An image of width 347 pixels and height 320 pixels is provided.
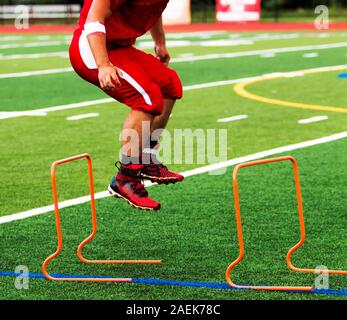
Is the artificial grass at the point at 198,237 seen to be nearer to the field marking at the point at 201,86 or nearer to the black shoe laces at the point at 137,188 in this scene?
the black shoe laces at the point at 137,188

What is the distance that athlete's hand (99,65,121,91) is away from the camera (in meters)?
6.61

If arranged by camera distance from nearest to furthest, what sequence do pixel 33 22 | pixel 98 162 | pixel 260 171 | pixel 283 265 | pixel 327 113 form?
pixel 283 265 → pixel 260 171 → pixel 98 162 → pixel 327 113 → pixel 33 22

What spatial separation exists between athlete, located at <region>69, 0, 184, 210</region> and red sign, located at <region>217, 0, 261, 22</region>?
37.2 metres

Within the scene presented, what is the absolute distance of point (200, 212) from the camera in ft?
27.7

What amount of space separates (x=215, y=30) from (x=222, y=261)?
1334 inches

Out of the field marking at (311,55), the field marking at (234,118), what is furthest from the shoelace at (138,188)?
the field marking at (311,55)

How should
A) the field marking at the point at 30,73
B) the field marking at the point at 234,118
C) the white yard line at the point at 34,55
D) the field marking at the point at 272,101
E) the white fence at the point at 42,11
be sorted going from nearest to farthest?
the field marking at the point at 234,118 → the field marking at the point at 272,101 → the field marking at the point at 30,73 → the white yard line at the point at 34,55 → the white fence at the point at 42,11

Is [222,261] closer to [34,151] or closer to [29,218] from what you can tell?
[29,218]

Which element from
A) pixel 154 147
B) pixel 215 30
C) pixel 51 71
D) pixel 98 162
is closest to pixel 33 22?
pixel 215 30

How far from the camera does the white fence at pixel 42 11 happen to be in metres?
46.9

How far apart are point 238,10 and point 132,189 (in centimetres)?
3865

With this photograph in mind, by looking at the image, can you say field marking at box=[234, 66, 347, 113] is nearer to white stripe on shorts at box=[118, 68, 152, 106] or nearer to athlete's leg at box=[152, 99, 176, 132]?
athlete's leg at box=[152, 99, 176, 132]

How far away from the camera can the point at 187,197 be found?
9.00 m

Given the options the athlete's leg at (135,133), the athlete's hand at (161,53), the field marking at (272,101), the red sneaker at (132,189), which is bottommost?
the field marking at (272,101)
